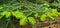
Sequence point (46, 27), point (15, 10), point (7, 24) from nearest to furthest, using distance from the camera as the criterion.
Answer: point (15, 10)
point (7, 24)
point (46, 27)

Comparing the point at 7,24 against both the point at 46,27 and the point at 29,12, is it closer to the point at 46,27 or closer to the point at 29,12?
the point at 29,12

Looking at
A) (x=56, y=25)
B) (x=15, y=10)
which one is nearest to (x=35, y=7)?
(x=15, y=10)

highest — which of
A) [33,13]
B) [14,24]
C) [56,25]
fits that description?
[33,13]

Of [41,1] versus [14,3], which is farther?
Answer: [41,1]

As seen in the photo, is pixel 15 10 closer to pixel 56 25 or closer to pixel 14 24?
pixel 14 24

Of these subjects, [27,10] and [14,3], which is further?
[14,3]

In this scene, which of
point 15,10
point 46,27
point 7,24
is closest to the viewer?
point 15,10

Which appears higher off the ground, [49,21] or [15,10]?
[15,10]

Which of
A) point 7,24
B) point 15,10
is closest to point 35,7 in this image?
point 15,10

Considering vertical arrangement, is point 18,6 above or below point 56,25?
above
